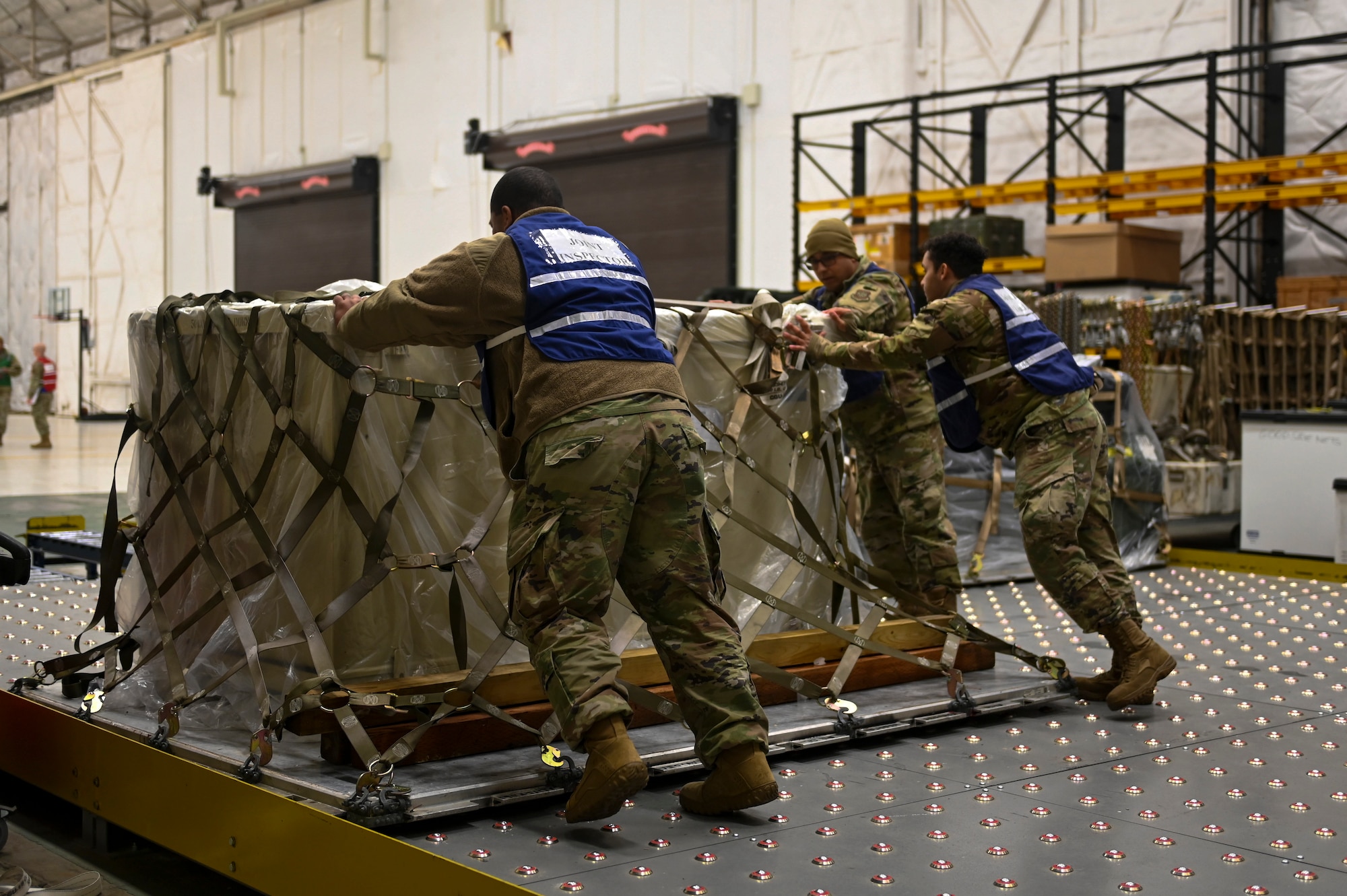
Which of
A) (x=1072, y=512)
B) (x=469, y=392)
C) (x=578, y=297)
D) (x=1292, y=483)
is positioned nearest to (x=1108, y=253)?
(x=1292, y=483)

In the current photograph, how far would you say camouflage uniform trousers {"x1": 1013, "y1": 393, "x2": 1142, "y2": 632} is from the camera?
4781 mm

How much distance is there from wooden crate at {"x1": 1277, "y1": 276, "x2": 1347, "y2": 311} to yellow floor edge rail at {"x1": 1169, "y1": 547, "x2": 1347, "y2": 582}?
3.41 m

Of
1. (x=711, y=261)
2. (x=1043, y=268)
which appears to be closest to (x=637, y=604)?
(x=1043, y=268)

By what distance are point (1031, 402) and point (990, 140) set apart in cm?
1035

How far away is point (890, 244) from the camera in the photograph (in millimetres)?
13734

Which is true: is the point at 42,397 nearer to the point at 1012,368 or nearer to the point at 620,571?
the point at 1012,368

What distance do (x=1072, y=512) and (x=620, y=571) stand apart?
6.67 ft

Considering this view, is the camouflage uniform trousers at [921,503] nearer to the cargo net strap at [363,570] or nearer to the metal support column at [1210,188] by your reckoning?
the cargo net strap at [363,570]

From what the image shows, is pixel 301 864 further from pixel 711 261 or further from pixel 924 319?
pixel 711 261

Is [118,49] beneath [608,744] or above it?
above

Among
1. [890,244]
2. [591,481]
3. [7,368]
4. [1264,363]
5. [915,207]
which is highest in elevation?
[915,207]

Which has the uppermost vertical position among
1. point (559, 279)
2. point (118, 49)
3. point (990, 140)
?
point (118, 49)

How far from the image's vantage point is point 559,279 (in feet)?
11.2

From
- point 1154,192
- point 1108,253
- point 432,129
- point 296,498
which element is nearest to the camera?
point 296,498
